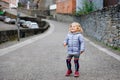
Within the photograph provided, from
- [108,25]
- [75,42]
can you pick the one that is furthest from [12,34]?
[75,42]

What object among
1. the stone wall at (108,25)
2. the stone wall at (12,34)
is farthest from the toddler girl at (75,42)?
the stone wall at (12,34)

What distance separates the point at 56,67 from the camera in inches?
424

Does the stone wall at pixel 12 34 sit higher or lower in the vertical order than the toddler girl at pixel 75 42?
lower

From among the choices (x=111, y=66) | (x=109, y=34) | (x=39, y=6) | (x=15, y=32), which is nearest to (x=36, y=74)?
(x=111, y=66)

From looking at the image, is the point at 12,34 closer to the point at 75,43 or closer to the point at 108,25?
the point at 108,25

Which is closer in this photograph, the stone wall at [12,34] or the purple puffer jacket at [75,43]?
the purple puffer jacket at [75,43]

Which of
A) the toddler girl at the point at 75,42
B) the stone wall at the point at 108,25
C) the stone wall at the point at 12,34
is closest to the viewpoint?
the toddler girl at the point at 75,42

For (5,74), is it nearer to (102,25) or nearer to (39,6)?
(102,25)

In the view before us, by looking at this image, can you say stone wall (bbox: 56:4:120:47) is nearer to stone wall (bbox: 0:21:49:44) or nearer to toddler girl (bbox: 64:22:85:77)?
stone wall (bbox: 0:21:49:44)

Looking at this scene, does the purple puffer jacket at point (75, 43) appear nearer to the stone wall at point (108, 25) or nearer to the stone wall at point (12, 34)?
the stone wall at point (108, 25)

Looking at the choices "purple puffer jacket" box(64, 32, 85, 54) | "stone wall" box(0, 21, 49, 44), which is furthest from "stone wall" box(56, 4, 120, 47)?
"purple puffer jacket" box(64, 32, 85, 54)

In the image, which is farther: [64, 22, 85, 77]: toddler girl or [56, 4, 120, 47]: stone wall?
[56, 4, 120, 47]: stone wall

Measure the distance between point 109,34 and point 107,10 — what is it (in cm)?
143

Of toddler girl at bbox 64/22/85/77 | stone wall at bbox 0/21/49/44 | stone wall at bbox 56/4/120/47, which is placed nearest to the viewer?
toddler girl at bbox 64/22/85/77
